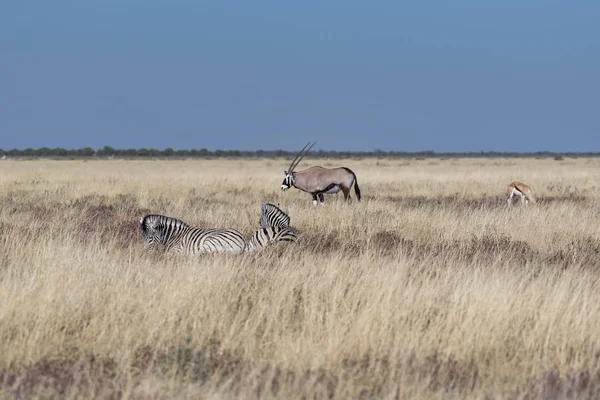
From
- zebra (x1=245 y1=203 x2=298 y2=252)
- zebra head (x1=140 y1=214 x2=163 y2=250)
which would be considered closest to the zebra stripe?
zebra (x1=245 y1=203 x2=298 y2=252)

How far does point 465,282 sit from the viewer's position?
300 inches

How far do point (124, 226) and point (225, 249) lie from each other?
431 cm

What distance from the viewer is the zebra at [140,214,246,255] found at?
10.2m

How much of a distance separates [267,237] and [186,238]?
42.2 inches

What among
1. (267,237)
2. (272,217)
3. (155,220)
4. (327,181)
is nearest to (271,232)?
(267,237)

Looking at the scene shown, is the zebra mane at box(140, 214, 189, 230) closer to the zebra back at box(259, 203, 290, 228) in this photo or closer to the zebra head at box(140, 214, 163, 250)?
the zebra head at box(140, 214, 163, 250)

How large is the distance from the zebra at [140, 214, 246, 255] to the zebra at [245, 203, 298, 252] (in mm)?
210

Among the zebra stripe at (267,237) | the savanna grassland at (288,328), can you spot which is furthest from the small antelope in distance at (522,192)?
the zebra stripe at (267,237)

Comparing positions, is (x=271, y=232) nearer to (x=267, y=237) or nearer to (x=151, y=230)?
(x=267, y=237)

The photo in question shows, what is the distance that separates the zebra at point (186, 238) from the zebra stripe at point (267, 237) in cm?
18

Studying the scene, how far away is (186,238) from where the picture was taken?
11.0 m

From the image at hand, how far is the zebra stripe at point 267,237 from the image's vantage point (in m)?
10.6

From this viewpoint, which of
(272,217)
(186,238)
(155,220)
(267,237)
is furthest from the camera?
(272,217)

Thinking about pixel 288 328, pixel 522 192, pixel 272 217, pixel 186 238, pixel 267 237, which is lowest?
pixel 288 328
